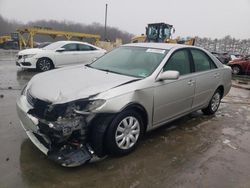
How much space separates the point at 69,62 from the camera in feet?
35.6

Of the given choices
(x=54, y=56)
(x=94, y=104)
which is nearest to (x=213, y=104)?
(x=94, y=104)

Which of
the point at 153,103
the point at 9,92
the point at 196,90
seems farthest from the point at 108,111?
the point at 9,92

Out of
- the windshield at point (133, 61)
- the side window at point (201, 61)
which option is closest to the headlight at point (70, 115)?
the windshield at point (133, 61)

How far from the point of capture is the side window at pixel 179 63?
424 centimetres

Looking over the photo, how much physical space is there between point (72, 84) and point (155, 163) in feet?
5.00

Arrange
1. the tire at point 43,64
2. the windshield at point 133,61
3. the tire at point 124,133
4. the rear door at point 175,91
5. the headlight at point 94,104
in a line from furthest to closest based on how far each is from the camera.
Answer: the tire at point 43,64 → the windshield at point 133,61 → the rear door at point 175,91 → the tire at point 124,133 → the headlight at point 94,104

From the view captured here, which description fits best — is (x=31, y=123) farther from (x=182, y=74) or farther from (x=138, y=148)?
(x=182, y=74)

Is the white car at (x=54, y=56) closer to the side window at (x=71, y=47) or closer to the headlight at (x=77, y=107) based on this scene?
the side window at (x=71, y=47)

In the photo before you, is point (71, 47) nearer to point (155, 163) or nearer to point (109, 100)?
point (109, 100)

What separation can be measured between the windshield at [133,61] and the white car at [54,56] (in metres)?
6.13

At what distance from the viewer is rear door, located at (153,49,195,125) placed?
3.95 meters

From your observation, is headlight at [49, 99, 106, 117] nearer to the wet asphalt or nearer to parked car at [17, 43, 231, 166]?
parked car at [17, 43, 231, 166]

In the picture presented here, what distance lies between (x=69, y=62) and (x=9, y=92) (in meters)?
4.33

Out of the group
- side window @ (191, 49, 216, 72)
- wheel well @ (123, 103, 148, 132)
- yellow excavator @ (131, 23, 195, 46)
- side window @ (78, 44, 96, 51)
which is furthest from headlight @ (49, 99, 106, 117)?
yellow excavator @ (131, 23, 195, 46)
